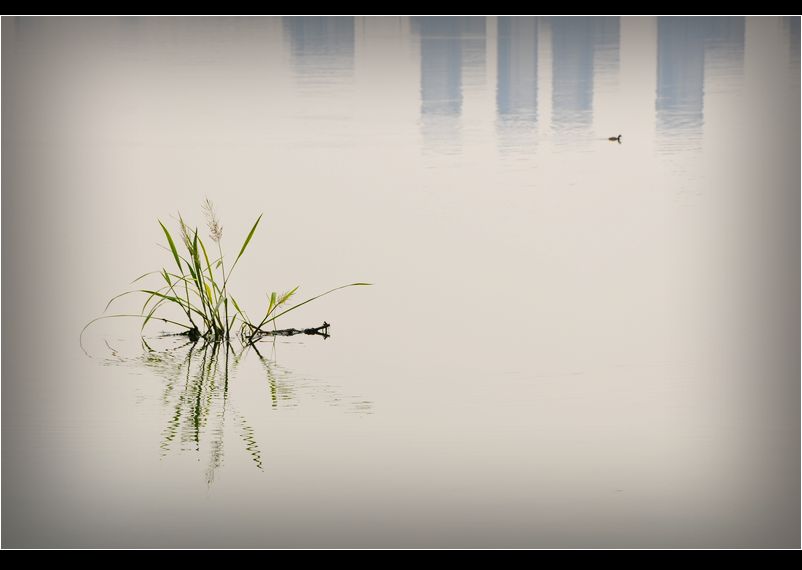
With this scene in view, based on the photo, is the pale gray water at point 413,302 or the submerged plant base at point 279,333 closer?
the pale gray water at point 413,302

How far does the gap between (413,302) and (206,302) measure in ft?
1.80

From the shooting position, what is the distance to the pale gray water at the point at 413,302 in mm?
2555

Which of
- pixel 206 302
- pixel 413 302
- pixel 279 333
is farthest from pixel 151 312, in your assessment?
pixel 413 302

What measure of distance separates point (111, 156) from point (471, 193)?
1.29 metres

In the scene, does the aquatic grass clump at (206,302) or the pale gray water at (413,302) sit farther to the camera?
the aquatic grass clump at (206,302)

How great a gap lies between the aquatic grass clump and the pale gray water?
0.21 ft

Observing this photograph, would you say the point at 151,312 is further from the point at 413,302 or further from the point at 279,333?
the point at 413,302

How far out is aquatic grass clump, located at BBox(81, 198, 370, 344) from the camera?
10.7 feet

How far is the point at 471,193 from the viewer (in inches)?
165

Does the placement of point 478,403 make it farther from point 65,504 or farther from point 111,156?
point 111,156

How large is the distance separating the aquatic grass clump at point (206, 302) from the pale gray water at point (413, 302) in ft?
0.21

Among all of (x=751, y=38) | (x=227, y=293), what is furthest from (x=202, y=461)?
(x=751, y=38)

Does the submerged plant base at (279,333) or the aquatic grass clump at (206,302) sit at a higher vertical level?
the aquatic grass clump at (206,302)

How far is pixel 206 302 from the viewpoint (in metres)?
3.28
